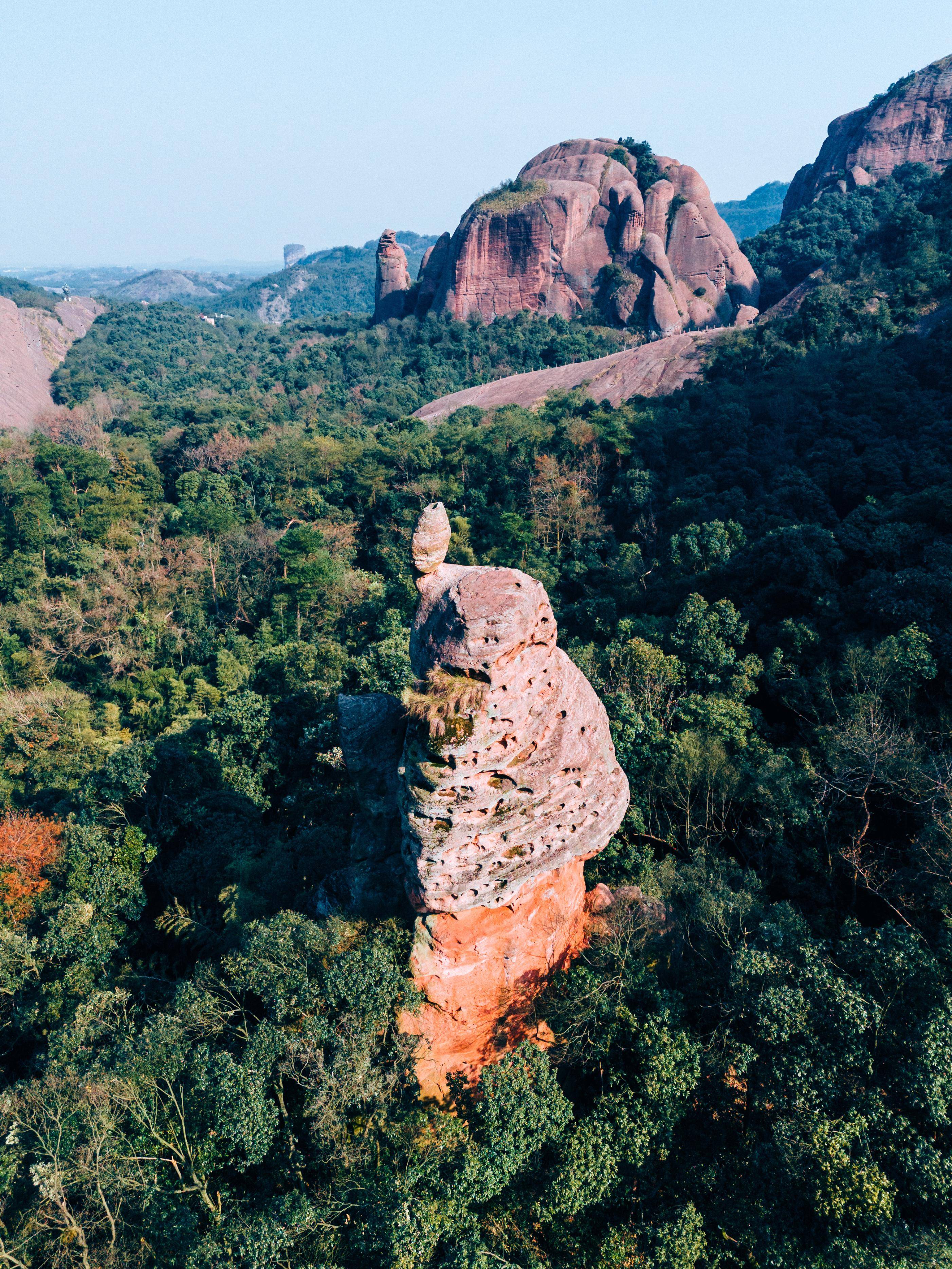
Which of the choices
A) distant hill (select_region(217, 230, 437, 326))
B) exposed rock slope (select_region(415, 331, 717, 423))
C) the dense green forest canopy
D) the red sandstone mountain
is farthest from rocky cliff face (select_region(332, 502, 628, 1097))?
distant hill (select_region(217, 230, 437, 326))

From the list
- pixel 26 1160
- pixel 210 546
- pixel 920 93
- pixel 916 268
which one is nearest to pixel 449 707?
pixel 26 1160

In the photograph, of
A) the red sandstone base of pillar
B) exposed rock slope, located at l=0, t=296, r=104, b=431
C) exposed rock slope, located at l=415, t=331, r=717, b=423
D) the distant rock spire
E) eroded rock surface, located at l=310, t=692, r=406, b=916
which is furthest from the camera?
the distant rock spire

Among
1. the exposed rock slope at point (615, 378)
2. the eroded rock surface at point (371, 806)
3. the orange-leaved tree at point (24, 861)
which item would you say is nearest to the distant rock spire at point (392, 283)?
the exposed rock slope at point (615, 378)

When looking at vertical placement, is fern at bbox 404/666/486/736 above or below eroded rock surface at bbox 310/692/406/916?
above

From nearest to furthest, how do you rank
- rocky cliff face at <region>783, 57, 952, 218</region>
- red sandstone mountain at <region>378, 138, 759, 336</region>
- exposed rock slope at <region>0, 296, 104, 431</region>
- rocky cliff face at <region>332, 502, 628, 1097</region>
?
rocky cliff face at <region>332, 502, 628, 1097</region>
rocky cliff face at <region>783, 57, 952, 218</region>
red sandstone mountain at <region>378, 138, 759, 336</region>
exposed rock slope at <region>0, 296, 104, 431</region>

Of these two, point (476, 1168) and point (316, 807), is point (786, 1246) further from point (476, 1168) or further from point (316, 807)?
point (316, 807)

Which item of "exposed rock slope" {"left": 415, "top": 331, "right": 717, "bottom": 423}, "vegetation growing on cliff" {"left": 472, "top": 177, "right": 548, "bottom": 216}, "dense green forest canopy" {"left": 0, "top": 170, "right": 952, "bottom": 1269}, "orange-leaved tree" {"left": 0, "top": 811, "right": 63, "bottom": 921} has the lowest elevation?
"orange-leaved tree" {"left": 0, "top": 811, "right": 63, "bottom": 921}

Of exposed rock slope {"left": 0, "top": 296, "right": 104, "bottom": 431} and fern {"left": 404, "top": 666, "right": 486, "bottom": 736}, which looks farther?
exposed rock slope {"left": 0, "top": 296, "right": 104, "bottom": 431}

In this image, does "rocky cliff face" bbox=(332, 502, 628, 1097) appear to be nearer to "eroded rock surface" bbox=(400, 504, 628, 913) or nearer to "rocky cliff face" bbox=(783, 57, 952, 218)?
"eroded rock surface" bbox=(400, 504, 628, 913)
